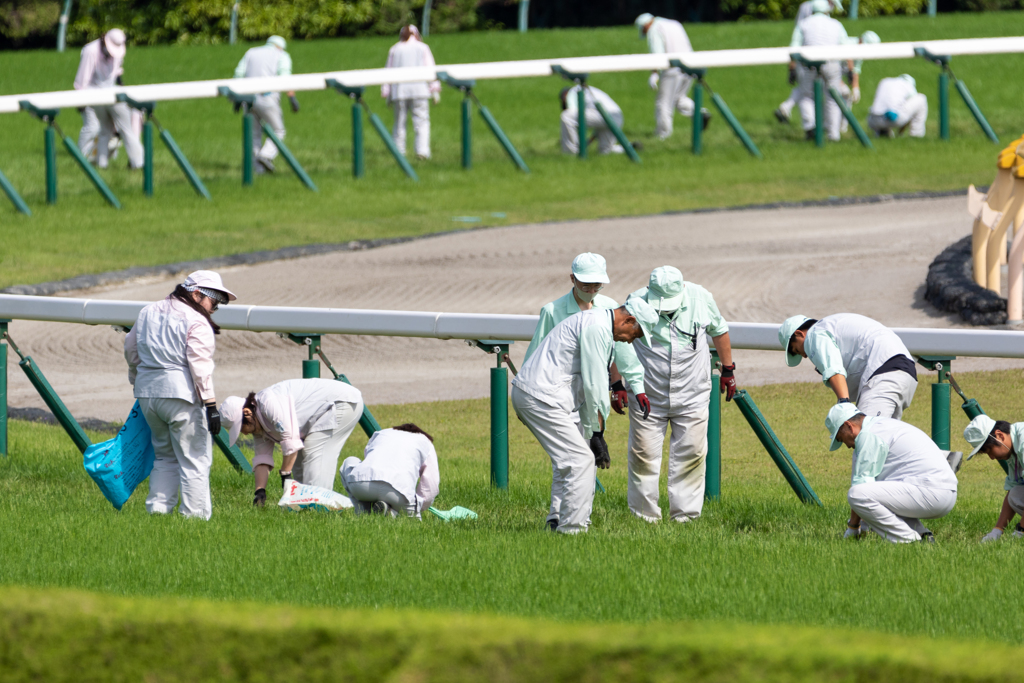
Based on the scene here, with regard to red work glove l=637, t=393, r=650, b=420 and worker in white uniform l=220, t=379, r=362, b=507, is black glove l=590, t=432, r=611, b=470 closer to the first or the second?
red work glove l=637, t=393, r=650, b=420

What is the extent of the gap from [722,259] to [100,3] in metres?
30.0

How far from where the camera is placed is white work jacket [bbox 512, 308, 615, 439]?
326 inches

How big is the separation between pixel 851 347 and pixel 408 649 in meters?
5.49

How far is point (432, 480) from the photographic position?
9.38 meters

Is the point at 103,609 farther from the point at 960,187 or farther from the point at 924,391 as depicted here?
the point at 960,187

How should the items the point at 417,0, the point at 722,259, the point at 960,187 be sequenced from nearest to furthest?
the point at 722,259, the point at 960,187, the point at 417,0

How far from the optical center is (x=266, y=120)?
71.8 ft

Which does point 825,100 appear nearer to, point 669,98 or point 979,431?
point 669,98

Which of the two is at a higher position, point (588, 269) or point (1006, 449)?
point (588, 269)

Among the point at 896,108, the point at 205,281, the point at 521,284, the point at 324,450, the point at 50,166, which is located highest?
the point at 205,281

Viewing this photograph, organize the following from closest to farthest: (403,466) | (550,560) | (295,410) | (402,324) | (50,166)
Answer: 1. (550,560)
2. (403,466)
3. (295,410)
4. (402,324)
5. (50,166)

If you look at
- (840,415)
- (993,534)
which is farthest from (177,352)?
(993,534)

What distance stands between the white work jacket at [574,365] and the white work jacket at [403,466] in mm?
1039

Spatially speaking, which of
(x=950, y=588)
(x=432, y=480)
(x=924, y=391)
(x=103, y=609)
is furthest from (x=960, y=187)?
(x=103, y=609)
